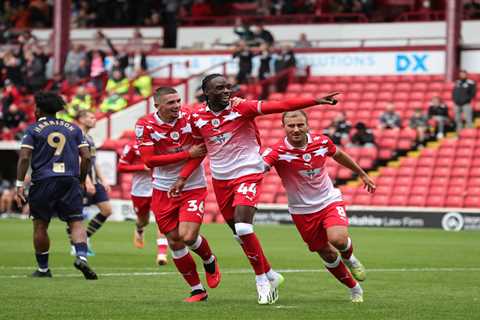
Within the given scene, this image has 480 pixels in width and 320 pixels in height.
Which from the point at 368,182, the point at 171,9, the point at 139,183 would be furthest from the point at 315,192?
the point at 171,9

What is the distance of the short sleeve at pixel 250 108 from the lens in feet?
40.4

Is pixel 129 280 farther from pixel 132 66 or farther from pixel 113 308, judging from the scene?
pixel 132 66

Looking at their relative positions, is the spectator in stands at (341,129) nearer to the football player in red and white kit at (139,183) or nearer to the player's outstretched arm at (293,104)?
the football player in red and white kit at (139,183)

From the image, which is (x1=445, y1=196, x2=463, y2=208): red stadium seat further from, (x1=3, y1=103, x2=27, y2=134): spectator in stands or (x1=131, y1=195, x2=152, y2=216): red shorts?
(x1=3, y1=103, x2=27, y2=134): spectator in stands

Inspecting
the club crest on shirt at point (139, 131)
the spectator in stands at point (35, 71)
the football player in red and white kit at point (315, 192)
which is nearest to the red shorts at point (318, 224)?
the football player in red and white kit at point (315, 192)

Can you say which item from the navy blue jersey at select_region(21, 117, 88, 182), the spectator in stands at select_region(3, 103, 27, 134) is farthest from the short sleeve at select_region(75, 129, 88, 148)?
the spectator in stands at select_region(3, 103, 27, 134)

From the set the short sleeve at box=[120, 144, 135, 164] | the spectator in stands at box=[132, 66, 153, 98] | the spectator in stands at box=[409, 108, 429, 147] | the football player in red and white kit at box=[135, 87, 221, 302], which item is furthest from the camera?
the spectator in stands at box=[132, 66, 153, 98]

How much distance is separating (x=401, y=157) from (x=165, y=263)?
16.2m

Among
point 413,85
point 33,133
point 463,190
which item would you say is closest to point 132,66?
point 413,85

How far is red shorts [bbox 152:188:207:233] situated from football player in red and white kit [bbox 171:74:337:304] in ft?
0.88

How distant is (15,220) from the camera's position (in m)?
32.0

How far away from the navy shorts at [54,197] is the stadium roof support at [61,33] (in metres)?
26.4

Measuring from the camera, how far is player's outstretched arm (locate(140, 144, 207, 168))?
12.7 metres

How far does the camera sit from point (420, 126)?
33000 millimetres
